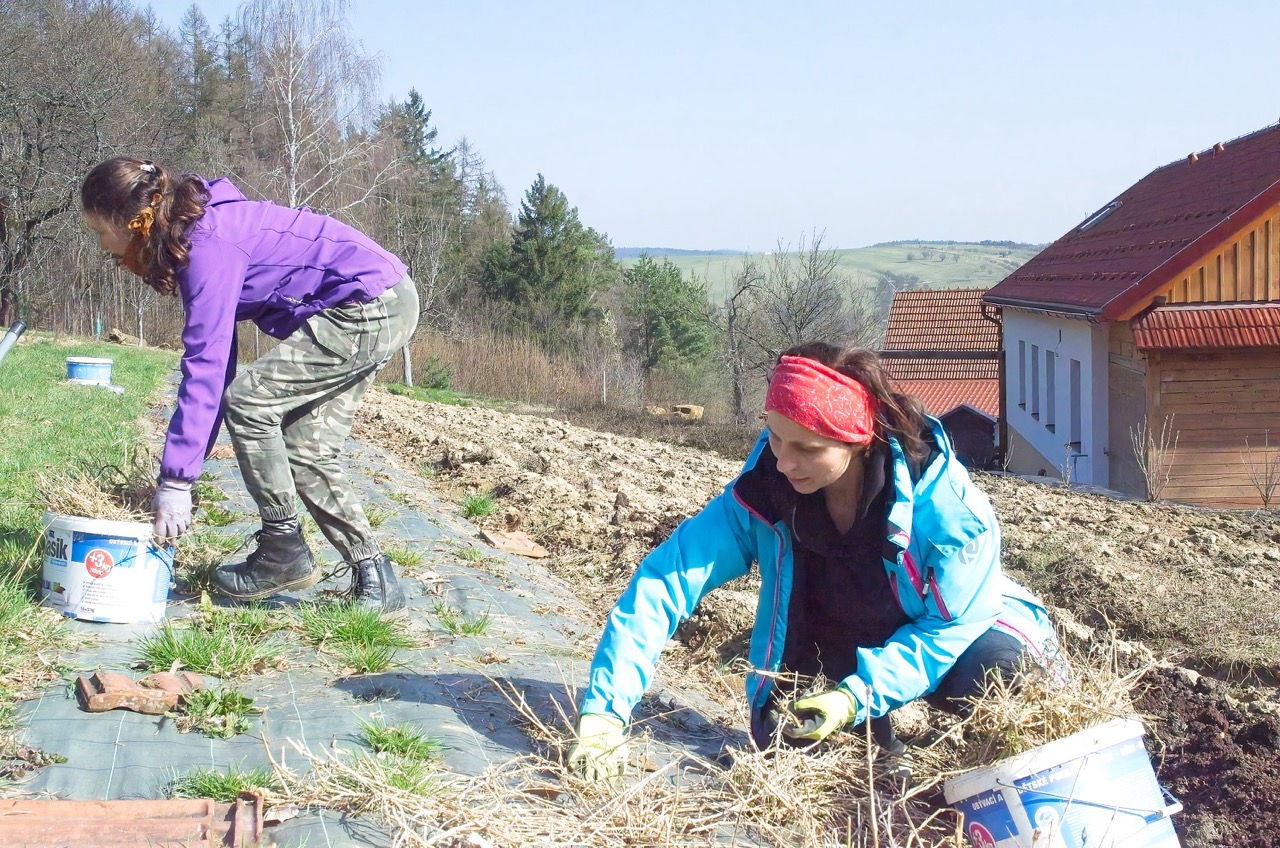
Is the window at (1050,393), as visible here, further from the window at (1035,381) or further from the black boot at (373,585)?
the black boot at (373,585)

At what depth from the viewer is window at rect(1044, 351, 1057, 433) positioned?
21500 mm

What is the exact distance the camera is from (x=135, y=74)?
29750 mm

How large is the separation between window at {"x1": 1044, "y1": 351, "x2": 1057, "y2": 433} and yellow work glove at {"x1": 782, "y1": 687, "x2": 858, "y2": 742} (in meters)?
20.0

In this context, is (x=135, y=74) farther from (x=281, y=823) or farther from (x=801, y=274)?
(x=281, y=823)

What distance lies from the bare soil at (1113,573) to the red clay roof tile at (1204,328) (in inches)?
225

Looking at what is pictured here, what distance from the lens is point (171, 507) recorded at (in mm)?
3234

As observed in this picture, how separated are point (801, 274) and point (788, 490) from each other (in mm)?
28895

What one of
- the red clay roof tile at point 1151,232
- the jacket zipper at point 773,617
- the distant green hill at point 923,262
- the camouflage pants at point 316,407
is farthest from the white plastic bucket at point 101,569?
the distant green hill at point 923,262

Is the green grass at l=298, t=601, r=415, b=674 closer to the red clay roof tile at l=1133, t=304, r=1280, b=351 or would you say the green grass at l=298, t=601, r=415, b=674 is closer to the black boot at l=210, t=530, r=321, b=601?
the black boot at l=210, t=530, r=321, b=601

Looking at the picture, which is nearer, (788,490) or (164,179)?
(788,490)

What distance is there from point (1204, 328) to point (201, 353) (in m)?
16.2

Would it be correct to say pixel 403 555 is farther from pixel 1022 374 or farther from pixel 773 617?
pixel 1022 374

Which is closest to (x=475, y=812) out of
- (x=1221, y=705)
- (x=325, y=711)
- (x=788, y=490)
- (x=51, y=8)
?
(x=325, y=711)

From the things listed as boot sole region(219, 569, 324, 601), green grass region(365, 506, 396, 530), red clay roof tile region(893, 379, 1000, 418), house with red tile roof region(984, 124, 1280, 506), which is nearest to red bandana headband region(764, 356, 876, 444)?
boot sole region(219, 569, 324, 601)
